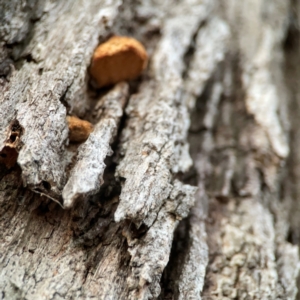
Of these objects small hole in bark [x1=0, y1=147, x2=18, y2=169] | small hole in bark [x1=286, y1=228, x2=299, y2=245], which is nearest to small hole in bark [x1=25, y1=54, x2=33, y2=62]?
small hole in bark [x1=0, y1=147, x2=18, y2=169]

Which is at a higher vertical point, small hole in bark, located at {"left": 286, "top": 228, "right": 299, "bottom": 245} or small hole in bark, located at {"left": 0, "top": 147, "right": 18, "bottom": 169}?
small hole in bark, located at {"left": 0, "top": 147, "right": 18, "bottom": 169}

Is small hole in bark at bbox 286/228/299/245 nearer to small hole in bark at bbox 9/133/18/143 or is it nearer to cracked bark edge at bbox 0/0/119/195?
cracked bark edge at bbox 0/0/119/195

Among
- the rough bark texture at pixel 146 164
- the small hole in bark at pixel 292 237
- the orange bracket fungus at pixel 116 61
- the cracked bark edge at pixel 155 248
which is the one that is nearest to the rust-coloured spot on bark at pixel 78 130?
the rough bark texture at pixel 146 164

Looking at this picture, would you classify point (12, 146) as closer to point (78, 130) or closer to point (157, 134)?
point (78, 130)

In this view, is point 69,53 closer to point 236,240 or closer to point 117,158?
point 117,158

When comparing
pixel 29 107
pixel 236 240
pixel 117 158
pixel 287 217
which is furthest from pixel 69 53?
pixel 287 217

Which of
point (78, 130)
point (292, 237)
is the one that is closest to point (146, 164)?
point (78, 130)
